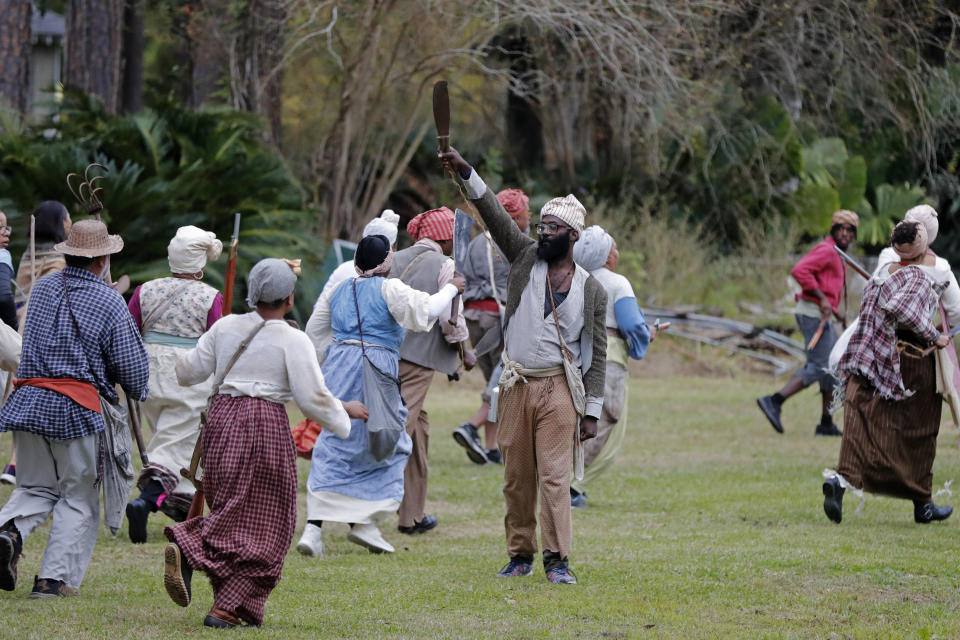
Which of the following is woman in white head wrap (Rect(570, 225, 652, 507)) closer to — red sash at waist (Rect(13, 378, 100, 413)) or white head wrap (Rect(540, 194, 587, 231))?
white head wrap (Rect(540, 194, 587, 231))

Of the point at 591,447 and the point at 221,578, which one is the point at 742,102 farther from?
the point at 221,578

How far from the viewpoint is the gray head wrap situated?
6.03 m

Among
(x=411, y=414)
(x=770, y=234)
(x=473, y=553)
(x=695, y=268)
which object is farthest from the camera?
(x=770, y=234)

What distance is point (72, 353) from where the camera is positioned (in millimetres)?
6367

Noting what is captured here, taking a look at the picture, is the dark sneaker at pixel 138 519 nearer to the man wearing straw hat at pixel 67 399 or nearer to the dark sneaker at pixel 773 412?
the man wearing straw hat at pixel 67 399

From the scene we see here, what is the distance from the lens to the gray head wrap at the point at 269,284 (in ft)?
19.8

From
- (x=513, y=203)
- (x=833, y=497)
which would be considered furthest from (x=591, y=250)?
(x=833, y=497)

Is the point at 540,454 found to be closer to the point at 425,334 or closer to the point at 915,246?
the point at 425,334

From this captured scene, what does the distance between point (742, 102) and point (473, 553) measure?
57.9 ft

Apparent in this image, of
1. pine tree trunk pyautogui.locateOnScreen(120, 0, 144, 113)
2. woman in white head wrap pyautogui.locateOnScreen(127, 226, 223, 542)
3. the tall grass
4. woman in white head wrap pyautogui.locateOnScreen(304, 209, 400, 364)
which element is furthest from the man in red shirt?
pine tree trunk pyautogui.locateOnScreen(120, 0, 144, 113)

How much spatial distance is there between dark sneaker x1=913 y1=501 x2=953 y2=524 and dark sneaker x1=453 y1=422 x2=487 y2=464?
12.2 ft

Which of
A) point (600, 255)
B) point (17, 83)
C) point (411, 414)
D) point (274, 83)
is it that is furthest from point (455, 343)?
point (274, 83)

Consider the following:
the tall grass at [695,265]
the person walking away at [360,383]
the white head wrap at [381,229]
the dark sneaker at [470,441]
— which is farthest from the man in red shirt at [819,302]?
the tall grass at [695,265]

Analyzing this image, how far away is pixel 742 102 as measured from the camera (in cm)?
2433
